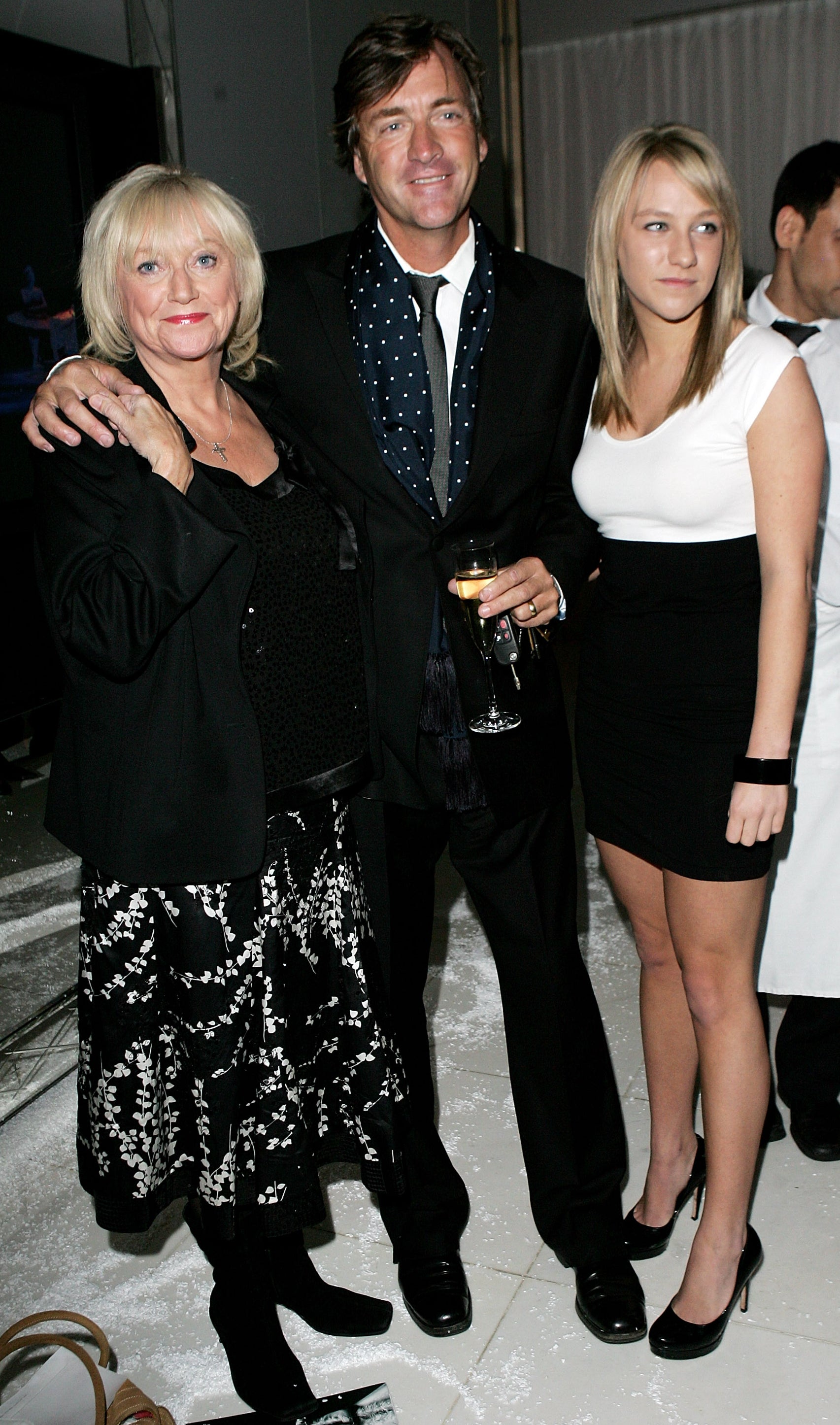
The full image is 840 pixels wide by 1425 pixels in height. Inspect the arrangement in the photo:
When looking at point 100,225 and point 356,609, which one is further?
point 356,609

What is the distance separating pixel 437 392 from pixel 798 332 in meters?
0.80

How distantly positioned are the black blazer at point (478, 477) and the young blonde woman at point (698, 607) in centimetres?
8

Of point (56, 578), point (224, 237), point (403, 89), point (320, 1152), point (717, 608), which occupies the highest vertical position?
point (403, 89)


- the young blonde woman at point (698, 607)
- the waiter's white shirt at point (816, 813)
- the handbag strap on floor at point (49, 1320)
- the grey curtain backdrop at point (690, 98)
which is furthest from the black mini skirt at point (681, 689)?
the grey curtain backdrop at point (690, 98)

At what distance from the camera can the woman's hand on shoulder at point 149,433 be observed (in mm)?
1591

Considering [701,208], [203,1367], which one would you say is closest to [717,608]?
[701,208]

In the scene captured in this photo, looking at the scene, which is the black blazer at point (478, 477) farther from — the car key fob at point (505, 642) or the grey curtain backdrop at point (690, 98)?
the grey curtain backdrop at point (690, 98)

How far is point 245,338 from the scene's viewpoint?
6.31 feet

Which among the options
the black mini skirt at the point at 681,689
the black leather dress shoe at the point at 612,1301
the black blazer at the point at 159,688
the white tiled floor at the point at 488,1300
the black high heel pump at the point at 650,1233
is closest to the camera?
the black blazer at the point at 159,688

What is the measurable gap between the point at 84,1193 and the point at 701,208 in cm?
222

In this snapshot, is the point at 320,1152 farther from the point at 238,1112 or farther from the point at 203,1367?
the point at 203,1367

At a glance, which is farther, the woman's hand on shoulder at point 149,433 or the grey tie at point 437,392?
the grey tie at point 437,392

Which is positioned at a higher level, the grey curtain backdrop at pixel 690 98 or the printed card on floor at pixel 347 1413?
the grey curtain backdrop at pixel 690 98

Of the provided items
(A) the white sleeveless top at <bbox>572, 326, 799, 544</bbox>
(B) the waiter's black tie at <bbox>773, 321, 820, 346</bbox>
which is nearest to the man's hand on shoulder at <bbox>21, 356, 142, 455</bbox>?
(A) the white sleeveless top at <bbox>572, 326, 799, 544</bbox>
